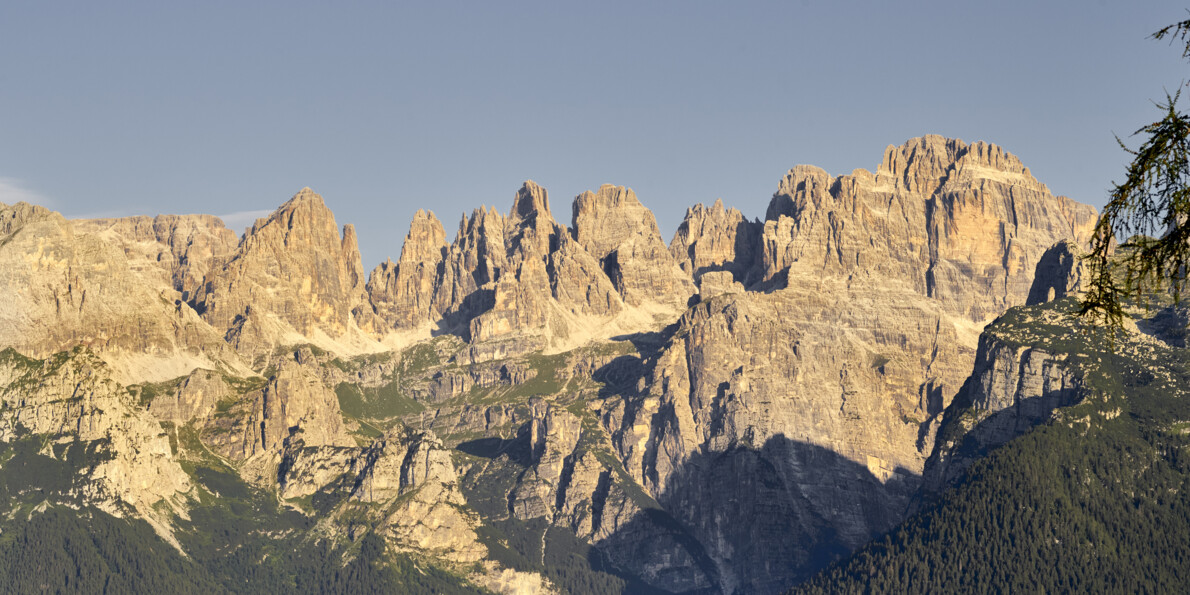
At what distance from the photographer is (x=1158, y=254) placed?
2972 cm

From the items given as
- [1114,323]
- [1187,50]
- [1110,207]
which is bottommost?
[1114,323]

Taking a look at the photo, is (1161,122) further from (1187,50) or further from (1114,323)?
(1114,323)

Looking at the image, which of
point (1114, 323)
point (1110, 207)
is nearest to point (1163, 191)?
point (1110, 207)

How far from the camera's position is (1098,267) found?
29375 millimetres

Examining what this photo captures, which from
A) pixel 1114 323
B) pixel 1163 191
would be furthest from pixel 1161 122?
pixel 1114 323

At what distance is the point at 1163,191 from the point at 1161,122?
122 cm

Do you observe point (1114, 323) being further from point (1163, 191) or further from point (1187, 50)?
point (1187, 50)

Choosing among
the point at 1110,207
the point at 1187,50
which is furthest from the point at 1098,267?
the point at 1187,50

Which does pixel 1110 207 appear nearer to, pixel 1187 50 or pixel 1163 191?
pixel 1163 191

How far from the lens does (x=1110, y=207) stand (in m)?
29.3

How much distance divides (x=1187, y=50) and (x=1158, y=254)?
11.9 ft

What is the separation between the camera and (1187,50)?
2888 cm

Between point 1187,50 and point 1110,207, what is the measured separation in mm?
2993

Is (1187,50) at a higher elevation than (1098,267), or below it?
higher
